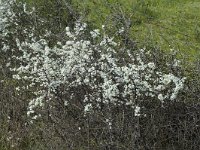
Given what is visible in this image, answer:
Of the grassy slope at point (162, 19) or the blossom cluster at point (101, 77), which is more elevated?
the grassy slope at point (162, 19)

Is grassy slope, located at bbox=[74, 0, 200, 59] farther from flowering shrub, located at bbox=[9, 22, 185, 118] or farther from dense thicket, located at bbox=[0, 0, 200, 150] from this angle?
flowering shrub, located at bbox=[9, 22, 185, 118]

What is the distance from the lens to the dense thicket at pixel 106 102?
291 inches

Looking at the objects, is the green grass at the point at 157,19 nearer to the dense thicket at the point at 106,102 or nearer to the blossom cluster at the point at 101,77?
the dense thicket at the point at 106,102

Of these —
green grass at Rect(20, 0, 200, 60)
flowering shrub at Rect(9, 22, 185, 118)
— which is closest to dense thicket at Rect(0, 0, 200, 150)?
flowering shrub at Rect(9, 22, 185, 118)

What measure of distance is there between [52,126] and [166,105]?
5.91ft

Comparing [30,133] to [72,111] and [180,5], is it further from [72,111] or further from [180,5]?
[180,5]

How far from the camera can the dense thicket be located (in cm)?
738

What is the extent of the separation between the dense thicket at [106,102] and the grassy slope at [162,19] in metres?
0.86

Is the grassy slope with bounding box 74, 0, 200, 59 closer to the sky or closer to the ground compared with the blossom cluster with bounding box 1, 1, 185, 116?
closer to the sky

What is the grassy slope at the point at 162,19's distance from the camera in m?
9.74

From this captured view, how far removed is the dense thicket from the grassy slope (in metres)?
0.86

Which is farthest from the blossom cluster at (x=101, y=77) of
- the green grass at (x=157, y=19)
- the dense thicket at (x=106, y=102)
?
the green grass at (x=157, y=19)

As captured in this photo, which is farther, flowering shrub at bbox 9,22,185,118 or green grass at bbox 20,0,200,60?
green grass at bbox 20,0,200,60

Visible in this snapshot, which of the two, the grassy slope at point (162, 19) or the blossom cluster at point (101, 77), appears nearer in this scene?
the blossom cluster at point (101, 77)
